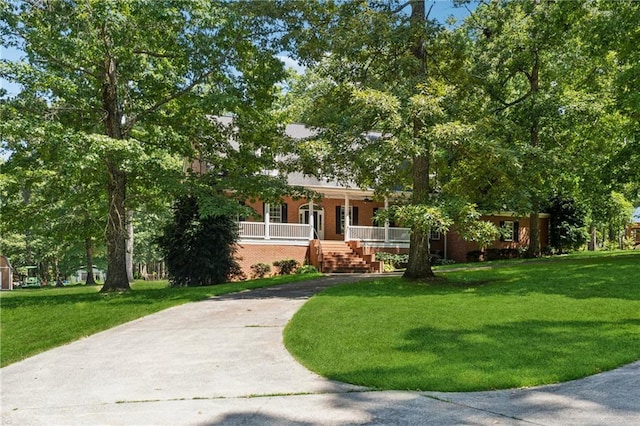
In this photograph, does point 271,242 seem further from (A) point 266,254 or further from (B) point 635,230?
(B) point 635,230

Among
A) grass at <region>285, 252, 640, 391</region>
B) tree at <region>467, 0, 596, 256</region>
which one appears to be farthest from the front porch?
grass at <region>285, 252, 640, 391</region>

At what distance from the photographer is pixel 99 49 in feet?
49.8

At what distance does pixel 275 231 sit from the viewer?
2764cm

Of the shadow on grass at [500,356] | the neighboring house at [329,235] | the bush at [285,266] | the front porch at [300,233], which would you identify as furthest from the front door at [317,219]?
the shadow on grass at [500,356]

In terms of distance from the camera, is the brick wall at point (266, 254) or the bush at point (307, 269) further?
the brick wall at point (266, 254)

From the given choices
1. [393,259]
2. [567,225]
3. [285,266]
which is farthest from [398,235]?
[567,225]

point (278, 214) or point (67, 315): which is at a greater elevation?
point (278, 214)

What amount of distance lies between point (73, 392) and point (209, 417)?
7.11 ft

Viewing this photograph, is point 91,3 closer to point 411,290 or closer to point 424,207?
point 424,207

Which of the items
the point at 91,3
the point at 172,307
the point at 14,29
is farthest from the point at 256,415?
the point at 14,29

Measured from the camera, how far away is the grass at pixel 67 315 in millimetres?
9406

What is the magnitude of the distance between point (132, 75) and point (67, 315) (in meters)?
8.41

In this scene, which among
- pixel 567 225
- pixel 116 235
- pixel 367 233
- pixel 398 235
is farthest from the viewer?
pixel 567 225

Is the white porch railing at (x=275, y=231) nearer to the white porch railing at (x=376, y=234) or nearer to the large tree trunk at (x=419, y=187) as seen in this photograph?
the white porch railing at (x=376, y=234)
